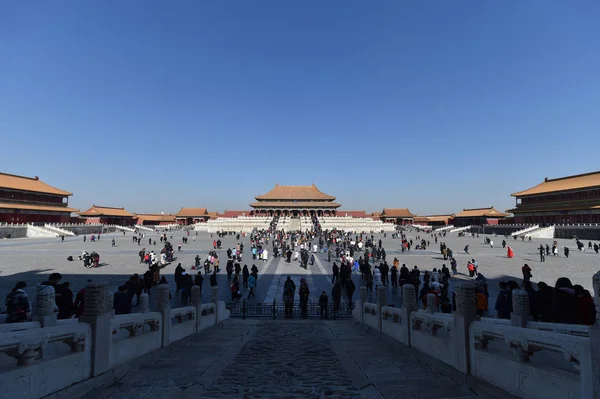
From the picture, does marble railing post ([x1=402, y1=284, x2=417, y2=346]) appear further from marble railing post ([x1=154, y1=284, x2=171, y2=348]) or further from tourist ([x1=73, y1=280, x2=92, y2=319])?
tourist ([x1=73, y1=280, x2=92, y2=319])

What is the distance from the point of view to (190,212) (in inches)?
3346

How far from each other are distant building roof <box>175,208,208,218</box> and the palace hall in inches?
584

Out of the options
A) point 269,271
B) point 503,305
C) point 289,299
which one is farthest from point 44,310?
point 269,271

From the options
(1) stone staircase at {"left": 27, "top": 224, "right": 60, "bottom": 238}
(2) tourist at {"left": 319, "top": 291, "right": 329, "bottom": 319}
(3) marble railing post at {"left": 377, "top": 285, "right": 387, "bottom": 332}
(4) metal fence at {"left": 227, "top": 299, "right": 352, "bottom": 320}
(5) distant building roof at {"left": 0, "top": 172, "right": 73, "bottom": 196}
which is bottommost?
(4) metal fence at {"left": 227, "top": 299, "right": 352, "bottom": 320}

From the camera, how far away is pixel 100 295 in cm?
457

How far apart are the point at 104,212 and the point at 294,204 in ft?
134

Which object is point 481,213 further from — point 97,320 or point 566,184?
point 97,320

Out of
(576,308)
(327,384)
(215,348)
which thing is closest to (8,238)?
(215,348)

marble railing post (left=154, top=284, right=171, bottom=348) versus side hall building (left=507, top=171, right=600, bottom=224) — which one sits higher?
side hall building (left=507, top=171, right=600, bottom=224)

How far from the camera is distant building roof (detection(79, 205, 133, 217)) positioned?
223ft

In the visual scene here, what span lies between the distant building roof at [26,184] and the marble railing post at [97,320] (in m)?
57.3

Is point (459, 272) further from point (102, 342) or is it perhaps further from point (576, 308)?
point (102, 342)

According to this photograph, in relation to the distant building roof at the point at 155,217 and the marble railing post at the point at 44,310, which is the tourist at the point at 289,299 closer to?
the marble railing post at the point at 44,310

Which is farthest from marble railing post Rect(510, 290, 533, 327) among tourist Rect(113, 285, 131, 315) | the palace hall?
the palace hall
